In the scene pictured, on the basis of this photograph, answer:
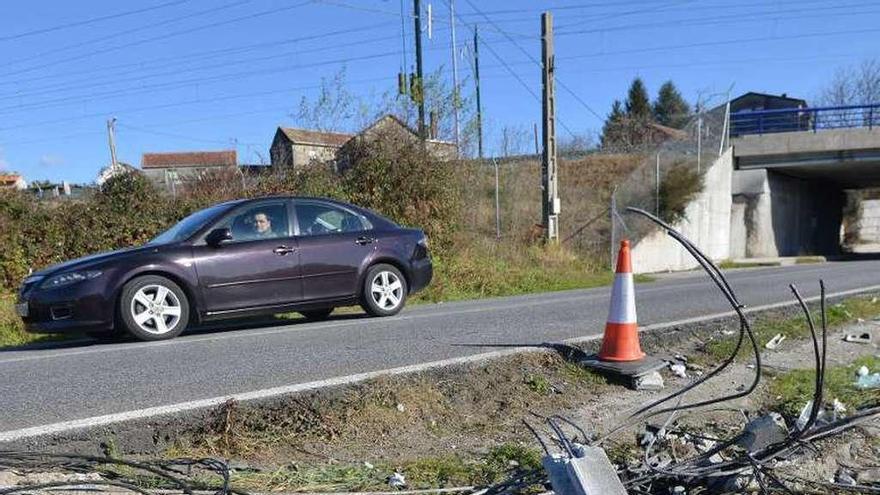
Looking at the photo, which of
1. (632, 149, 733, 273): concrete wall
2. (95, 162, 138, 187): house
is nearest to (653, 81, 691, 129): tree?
(632, 149, 733, 273): concrete wall

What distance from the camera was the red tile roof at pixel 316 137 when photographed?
16.3m

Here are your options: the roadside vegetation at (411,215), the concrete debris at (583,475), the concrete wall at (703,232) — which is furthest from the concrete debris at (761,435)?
the concrete wall at (703,232)

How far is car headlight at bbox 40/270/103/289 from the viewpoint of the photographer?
6500 millimetres

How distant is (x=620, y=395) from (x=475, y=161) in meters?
13.9

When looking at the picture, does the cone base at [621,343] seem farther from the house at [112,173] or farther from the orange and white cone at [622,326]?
the house at [112,173]

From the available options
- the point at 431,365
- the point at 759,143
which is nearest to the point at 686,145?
the point at 759,143

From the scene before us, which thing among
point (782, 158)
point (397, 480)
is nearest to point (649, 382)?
point (397, 480)

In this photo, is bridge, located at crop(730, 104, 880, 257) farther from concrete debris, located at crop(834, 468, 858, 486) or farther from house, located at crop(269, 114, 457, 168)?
concrete debris, located at crop(834, 468, 858, 486)

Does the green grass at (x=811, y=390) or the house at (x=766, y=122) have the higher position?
the house at (x=766, y=122)

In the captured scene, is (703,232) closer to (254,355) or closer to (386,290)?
(386,290)

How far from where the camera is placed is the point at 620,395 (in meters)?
4.82

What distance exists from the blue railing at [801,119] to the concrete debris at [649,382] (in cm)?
2619

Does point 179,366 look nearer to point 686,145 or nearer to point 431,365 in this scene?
point 431,365

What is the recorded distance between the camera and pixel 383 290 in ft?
27.3
